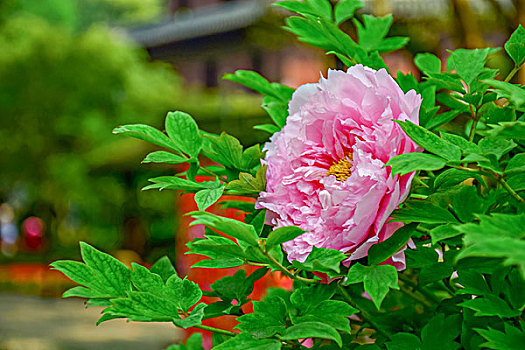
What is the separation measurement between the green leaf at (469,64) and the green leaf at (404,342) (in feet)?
0.52

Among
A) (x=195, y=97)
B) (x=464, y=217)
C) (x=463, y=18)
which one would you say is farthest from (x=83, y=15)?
(x=464, y=217)

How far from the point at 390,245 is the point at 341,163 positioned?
3.0 inches

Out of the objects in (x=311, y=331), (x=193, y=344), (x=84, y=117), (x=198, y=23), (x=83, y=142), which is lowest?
(x=83, y=142)

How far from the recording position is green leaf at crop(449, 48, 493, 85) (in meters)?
0.45

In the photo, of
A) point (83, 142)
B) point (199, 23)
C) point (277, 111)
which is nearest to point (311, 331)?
point (277, 111)

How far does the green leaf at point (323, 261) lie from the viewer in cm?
35

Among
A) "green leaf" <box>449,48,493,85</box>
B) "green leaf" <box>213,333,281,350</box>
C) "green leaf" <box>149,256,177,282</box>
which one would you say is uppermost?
"green leaf" <box>449,48,493,85</box>

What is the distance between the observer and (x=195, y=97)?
1202 centimetres

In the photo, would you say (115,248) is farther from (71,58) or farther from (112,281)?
(112,281)

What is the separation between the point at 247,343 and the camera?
345 millimetres

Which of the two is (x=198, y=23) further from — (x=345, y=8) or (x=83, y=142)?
(x=345, y=8)

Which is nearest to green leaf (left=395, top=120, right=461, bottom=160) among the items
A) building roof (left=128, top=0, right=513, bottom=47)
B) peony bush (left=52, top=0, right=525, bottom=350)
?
peony bush (left=52, top=0, right=525, bottom=350)

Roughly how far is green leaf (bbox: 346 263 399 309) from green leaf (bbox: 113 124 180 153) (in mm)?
150

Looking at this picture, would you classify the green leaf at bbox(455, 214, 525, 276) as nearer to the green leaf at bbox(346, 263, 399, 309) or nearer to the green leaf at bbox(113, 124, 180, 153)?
the green leaf at bbox(346, 263, 399, 309)
